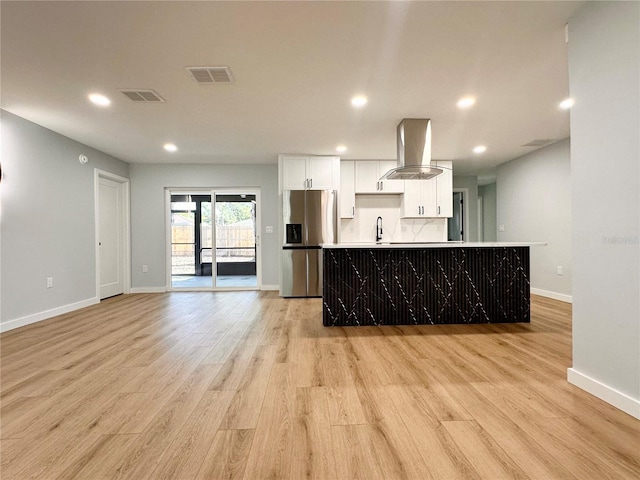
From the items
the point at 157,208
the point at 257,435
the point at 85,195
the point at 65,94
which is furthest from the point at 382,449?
the point at 157,208

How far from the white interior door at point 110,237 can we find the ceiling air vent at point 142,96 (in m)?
2.86

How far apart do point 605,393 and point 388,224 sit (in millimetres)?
4743

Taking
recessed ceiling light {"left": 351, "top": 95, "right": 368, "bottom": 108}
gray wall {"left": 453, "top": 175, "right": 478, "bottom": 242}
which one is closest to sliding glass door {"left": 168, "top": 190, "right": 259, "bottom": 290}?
recessed ceiling light {"left": 351, "top": 95, "right": 368, "bottom": 108}

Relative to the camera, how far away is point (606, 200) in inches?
71.2

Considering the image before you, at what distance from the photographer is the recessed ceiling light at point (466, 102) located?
3.41 metres

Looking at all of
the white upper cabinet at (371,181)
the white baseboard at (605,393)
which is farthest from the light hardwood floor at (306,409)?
the white upper cabinet at (371,181)

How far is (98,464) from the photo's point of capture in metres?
1.35

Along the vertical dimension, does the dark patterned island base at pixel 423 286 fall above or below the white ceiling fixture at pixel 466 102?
below

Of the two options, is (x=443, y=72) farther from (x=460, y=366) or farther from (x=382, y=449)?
(x=382, y=449)

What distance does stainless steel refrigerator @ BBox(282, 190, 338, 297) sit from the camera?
5590 millimetres

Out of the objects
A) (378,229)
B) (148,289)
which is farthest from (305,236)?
(148,289)

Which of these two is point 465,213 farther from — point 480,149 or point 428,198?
point 480,149

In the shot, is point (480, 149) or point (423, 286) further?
point (480, 149)

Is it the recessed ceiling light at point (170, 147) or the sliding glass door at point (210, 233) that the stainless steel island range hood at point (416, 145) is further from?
the recessed ceiling light at point (170, 147)
